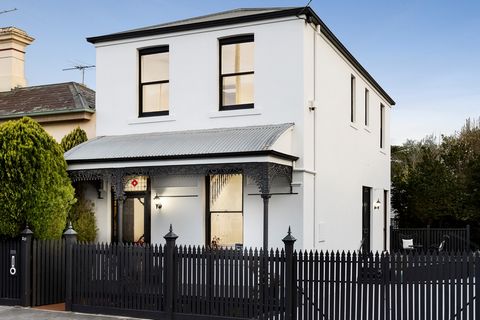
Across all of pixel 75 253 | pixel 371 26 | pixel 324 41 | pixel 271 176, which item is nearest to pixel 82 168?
pixel 75 253

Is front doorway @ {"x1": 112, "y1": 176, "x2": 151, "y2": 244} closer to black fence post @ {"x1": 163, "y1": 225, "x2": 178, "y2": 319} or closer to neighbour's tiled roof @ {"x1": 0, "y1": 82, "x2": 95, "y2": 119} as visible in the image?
neighbour's tiled roof @ {"x1": 0, "y1": 82, "x2": 95, "y2": 119}

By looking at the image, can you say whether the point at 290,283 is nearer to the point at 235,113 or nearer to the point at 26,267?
the point at 235,113

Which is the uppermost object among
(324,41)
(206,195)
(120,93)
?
(324,41)

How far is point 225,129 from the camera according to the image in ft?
43.3

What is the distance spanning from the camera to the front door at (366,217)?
18234mm

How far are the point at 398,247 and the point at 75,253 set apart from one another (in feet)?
53.0

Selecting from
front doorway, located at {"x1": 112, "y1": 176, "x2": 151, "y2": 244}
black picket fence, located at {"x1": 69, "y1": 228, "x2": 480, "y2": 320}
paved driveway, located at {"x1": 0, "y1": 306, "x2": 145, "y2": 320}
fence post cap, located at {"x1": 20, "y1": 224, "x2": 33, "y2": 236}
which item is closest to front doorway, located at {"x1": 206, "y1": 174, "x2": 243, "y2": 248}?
front doorway, located at {"x1": 112, "y1": 176, "x2": 151, "y2": 244}

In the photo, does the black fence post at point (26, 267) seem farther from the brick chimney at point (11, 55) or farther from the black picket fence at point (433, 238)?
the black picket fence at point (433, 238)

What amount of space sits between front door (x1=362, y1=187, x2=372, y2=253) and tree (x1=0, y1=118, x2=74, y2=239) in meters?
9.85

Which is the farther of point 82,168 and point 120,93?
point 120,93

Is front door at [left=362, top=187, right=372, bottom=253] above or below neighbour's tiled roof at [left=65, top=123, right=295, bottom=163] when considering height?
below

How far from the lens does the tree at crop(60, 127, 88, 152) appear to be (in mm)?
14726

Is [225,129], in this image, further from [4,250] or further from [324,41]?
[4,250]

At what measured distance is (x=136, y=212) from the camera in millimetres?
14195
